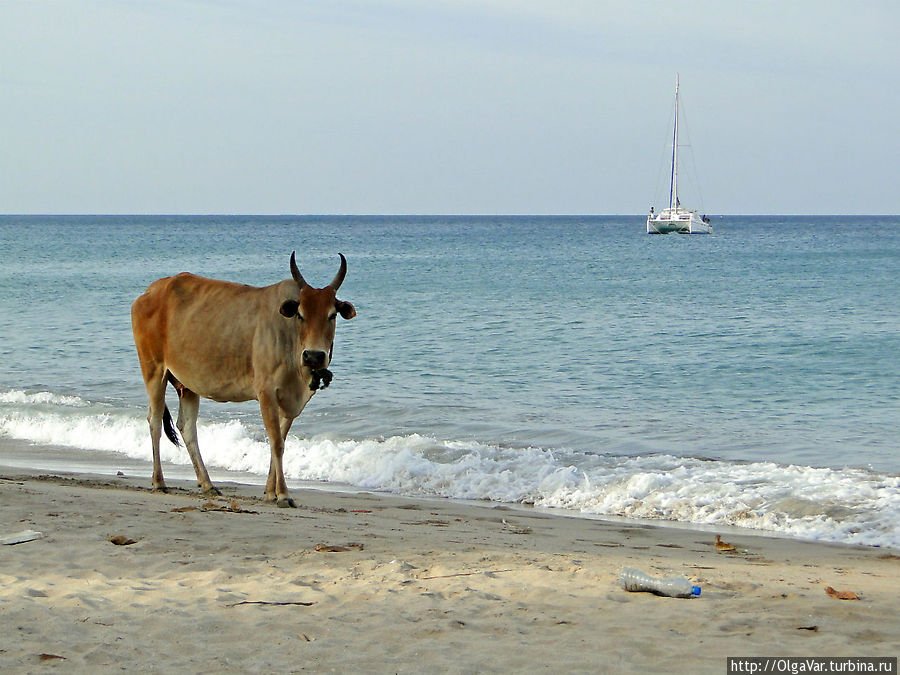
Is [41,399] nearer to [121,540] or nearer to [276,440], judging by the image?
[276,440]

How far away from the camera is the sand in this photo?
16.3 ft

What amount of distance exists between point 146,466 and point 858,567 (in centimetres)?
842

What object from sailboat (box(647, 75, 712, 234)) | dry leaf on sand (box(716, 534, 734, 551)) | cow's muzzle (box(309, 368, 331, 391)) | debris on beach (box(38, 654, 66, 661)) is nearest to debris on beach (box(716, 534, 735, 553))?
dry leaf on sand (box(716, 534, 734, 551))

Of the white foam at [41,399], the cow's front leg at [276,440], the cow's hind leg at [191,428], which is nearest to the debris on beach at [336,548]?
the cow's front leg at [276,440]

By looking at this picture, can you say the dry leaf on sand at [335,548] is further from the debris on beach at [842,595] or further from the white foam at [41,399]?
the white foam at [41,399]

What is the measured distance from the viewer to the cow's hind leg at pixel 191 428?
981 cm

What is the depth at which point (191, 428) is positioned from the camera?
10008mm

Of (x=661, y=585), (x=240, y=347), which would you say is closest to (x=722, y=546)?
(x=661, y=585)

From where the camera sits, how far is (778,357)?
2091 centimetres

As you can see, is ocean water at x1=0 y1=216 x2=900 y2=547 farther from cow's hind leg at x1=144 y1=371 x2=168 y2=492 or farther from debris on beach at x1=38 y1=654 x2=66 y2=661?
A: debris on beach at x1=38 y1=654 x2=66 y2=661

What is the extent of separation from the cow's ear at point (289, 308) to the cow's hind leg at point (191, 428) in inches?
69.5

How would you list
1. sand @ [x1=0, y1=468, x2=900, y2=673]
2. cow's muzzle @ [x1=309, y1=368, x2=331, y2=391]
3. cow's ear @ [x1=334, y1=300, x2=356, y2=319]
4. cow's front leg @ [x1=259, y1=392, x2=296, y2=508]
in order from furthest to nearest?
cow's front leg @ [x1=259, y1=392, x2=296, y2=508], cow's ear @ [x1=334, y1=300, x2=356, y2=319], cow's muzzle @ [x1=309, y1=368, x2=331, y2=391], sand @ [x1=0, y1=468, x2=900, y2=673]

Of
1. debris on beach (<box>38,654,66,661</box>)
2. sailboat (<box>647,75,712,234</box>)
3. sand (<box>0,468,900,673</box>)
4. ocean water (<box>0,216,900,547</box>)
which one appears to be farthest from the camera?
sailboat (<box>647,75,712,234</box>)

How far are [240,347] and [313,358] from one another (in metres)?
1.16
